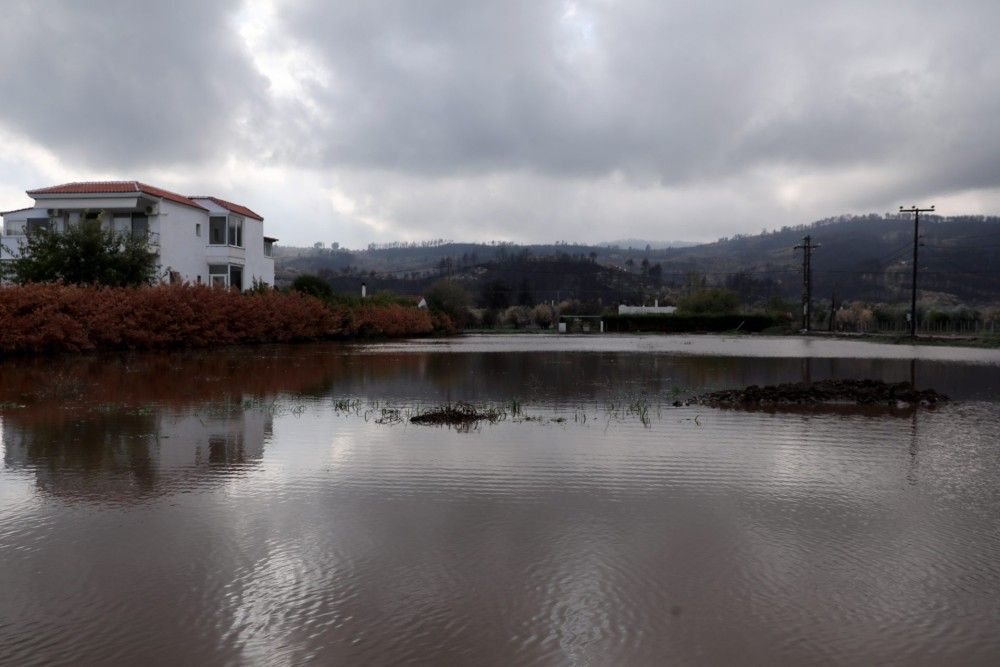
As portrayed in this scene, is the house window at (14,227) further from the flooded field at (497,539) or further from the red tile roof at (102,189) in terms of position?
the flooded field at (497,539)

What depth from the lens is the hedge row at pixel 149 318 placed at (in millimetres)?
23016

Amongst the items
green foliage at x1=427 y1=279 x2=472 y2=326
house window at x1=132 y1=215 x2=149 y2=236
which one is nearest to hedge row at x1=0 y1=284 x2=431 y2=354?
house window at x1=132 y1=215 x2=149 y2=236

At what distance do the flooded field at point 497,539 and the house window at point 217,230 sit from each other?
38782 mm

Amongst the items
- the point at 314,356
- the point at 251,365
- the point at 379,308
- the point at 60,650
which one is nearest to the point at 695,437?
the point at 60,650

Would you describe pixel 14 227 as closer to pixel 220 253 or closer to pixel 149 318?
Answer: pixel 220 253

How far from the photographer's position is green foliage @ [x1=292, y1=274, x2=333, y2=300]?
50947 millimetres

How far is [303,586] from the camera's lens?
4.76 meters

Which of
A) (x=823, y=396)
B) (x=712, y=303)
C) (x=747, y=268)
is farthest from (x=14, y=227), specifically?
(x=747, y=268)

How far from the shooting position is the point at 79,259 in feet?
102

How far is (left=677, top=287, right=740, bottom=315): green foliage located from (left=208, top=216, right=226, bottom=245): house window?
1948 inches

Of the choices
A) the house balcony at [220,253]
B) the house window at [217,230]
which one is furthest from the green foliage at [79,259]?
the house window at [217,230]

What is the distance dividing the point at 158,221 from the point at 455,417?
3706 centimetres

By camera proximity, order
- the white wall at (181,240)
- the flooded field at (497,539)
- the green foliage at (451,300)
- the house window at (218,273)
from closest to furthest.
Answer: the flooded field at (497,539) → the white wall at (181,240) → the house window at (218,273) → the green foliage at (451,300)

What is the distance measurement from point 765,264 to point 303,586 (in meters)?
152
